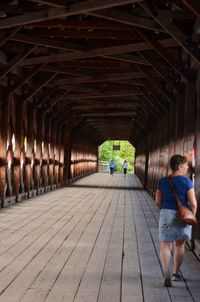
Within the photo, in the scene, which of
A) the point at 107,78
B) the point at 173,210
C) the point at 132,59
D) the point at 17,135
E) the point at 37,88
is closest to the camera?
the point at 173,210

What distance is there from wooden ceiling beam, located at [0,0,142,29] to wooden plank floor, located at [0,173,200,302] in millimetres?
3299

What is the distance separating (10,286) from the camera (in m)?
4.98

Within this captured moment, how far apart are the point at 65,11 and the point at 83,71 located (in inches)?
284

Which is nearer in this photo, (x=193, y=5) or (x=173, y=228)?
(x=173, y=228)

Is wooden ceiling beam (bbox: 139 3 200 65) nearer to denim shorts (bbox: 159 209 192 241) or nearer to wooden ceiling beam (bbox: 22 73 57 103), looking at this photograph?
denim shorts (bbox: 159 209 192 241)

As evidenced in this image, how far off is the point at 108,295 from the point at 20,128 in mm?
9966

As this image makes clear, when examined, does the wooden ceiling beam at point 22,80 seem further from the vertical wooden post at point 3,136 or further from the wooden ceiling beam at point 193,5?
the wooden ceiling beam at point 193,5

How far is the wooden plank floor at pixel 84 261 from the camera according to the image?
15.8ft

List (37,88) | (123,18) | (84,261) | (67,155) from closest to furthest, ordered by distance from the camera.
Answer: (84,261)
(123,18)
(37,88)
(67,155)

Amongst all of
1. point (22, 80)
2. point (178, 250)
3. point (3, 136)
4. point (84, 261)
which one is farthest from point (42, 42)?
point (178, 250)

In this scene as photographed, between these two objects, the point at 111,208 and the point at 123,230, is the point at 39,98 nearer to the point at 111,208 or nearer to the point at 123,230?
the point at 111,208

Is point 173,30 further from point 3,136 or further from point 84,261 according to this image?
point 3,136

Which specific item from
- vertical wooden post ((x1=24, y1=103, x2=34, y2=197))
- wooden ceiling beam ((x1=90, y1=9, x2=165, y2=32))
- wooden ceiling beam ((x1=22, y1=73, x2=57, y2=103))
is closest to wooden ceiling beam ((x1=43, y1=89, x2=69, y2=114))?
vertical wooden post ((x1=24, y1=103, x2=34, y2=197))

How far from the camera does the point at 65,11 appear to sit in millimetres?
7484
